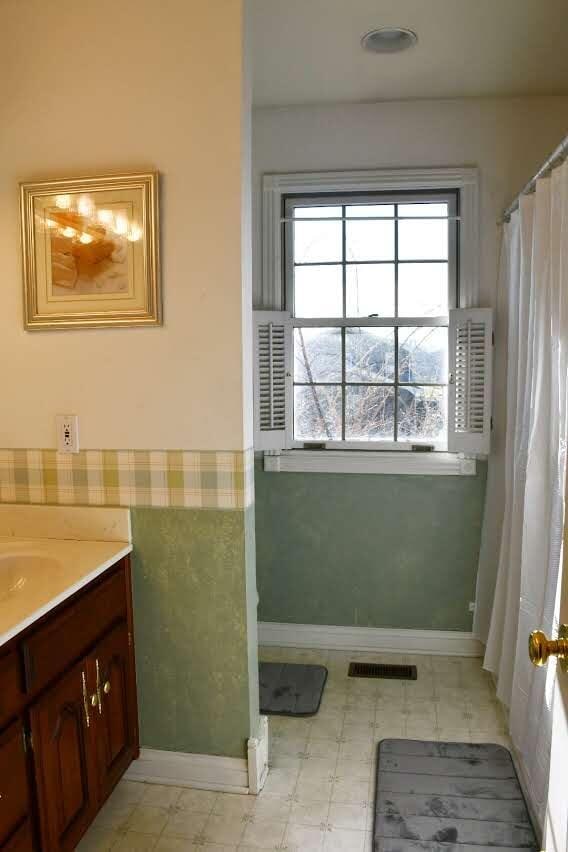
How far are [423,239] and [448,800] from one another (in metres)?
2.36

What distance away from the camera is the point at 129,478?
7.39 feet

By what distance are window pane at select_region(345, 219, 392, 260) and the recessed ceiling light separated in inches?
31.0

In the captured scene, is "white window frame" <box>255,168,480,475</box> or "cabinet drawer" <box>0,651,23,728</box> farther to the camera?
"white window frame" <box>255,168,480,475</box>

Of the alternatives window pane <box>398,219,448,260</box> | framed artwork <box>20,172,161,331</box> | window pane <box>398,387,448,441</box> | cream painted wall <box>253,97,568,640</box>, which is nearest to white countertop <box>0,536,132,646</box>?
framed artwork <box>20,172,161,331</box>

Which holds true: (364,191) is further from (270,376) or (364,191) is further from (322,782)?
(322,782)

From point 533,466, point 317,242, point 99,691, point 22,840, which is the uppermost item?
point 317,242

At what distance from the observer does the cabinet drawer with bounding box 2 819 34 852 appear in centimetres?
155

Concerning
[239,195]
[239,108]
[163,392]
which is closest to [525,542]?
[163,392]

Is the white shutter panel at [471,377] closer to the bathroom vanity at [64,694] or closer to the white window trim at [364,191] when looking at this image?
the white window trim at [364,191]

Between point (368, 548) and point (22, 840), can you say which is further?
point (368, 548)

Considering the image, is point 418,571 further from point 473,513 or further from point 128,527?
point 128,527

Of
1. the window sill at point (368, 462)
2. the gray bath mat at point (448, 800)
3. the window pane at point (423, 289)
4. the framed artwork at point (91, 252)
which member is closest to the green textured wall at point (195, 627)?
the gray bath mat at point (448, 800)

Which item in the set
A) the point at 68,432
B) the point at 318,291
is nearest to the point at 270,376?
the point at 318,291

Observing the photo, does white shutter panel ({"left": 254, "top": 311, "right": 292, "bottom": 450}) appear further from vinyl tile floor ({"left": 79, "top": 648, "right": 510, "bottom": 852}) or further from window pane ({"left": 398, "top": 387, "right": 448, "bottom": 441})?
vinyl tile floor ({"left": 79, "top": 648, "right": 510, "bottom": 852})
